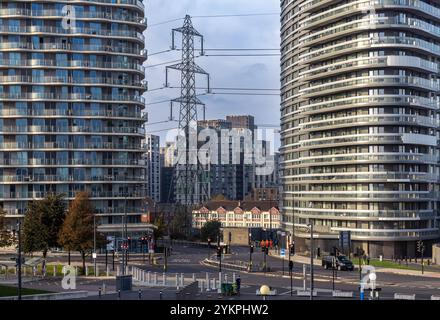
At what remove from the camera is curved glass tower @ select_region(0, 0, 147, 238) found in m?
97.7

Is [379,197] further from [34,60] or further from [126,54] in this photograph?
[34,60]

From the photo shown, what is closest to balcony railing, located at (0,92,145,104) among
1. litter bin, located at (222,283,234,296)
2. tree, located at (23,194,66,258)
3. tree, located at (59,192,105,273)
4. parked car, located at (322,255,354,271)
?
tree, located at (23,194,66,258)

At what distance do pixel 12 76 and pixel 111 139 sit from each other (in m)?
17.9

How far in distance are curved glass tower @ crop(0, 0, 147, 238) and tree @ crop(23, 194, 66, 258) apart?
65.2 ft

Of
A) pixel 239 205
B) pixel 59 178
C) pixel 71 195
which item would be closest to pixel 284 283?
pixel 71 195

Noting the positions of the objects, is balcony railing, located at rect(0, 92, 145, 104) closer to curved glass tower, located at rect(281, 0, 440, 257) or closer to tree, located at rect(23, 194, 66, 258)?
tree, located at rect(23, 194, 66, 258)

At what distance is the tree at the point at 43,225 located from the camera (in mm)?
75188

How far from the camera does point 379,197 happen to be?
9338 centimetres

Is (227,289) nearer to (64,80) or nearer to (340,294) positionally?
(340,294)

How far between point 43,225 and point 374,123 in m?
49.5

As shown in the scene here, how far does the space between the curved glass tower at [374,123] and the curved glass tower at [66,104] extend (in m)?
30.1

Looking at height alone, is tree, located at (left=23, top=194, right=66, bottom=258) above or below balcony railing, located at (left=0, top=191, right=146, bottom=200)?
below
